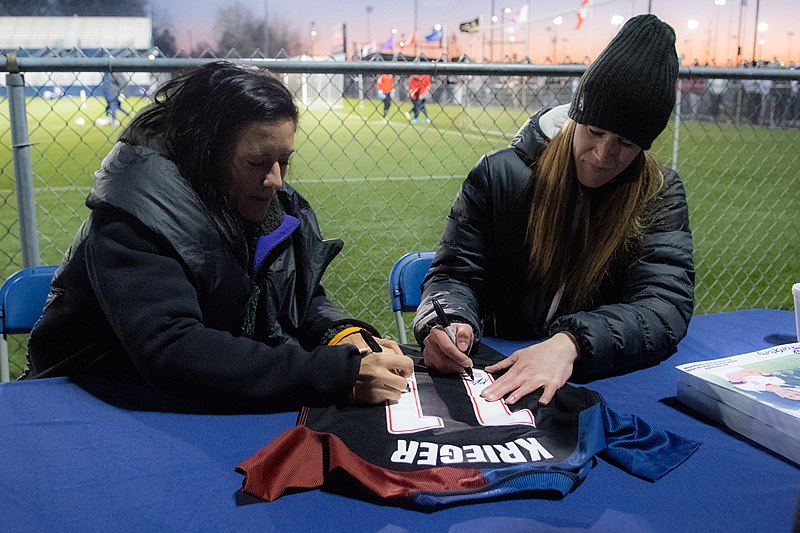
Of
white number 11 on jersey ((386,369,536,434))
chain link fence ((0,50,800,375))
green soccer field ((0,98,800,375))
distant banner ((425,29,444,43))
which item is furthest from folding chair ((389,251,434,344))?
distant banner ((425,29,444,43))

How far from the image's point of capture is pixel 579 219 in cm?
203

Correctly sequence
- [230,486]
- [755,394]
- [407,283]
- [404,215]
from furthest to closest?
[404,215], [407,283], [755,394], [230,486]

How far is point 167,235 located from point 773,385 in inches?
47.0

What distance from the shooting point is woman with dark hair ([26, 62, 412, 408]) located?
143cm

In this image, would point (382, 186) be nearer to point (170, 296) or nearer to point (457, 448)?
point (170, 296)

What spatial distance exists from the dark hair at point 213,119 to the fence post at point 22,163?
4.55ft

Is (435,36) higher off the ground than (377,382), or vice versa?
(435,36)

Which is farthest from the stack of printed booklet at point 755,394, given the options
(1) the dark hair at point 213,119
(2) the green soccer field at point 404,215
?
(1) the dark hair at point 213,119

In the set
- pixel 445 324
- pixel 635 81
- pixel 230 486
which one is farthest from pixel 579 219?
pixel 230 486

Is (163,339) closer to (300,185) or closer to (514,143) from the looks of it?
(514,143)

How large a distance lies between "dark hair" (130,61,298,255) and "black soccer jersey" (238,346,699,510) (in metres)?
0.52

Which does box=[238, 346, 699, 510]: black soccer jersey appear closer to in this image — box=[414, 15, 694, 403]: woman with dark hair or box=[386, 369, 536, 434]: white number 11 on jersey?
box=[386, 369, 536, 434]: white number 11 on jersey

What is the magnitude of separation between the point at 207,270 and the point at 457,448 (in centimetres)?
65

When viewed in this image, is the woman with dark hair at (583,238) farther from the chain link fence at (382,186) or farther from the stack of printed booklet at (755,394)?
the chain link fence at (382,186)
